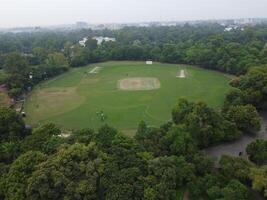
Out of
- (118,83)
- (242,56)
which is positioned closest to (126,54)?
(118,83)

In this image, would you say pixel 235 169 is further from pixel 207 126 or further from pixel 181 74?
pixel 181 74

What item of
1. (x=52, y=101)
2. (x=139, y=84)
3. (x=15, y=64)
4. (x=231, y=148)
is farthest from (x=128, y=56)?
(x=231, y=148)

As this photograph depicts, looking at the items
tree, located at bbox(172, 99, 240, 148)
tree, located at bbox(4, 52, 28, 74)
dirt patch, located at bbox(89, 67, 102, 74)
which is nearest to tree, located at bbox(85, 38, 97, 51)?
dirt patch, located at bbox(89, 67, 102, 74)

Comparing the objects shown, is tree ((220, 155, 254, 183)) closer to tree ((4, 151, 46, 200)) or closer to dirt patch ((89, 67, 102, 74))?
tree ((4, 151, 46, 200))

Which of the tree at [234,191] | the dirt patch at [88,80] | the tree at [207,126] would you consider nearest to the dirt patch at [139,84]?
the dirt patch at [88,80]

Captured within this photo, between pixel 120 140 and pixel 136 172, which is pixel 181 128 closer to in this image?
pixel 120 140

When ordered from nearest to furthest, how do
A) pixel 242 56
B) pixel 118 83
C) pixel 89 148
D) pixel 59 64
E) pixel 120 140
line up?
pixel 89 148, pixel 120 140, pixel 118 83, pixel 242 56, pixel 59 64

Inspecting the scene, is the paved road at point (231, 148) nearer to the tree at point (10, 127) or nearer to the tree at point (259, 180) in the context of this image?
the tree at point (259, 180)
